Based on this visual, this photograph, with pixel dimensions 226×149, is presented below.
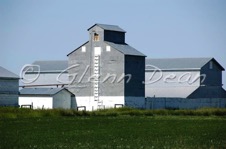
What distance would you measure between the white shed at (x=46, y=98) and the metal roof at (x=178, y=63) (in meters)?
15.5

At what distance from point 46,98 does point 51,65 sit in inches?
734

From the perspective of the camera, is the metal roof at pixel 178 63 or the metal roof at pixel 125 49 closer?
the metal roof at pixel 125 49

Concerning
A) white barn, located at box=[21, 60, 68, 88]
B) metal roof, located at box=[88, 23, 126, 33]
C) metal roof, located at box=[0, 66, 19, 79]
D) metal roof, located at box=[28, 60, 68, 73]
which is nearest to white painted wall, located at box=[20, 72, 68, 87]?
white barn, located at box=[21, 60, 68, 88]

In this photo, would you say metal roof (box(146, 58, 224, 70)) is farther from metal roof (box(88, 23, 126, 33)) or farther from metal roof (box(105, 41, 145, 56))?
metal roof (box(88, 23, 126, 33))

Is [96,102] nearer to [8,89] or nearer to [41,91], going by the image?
[41,91]

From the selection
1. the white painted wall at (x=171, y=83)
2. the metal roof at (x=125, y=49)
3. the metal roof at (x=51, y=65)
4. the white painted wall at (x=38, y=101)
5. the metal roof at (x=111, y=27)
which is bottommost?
the white painted wall at (x=38, y=101)

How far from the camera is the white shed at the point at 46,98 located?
218 feet

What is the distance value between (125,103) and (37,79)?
2023cm

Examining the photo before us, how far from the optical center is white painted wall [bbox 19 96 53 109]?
218ft

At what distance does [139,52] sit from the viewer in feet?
228

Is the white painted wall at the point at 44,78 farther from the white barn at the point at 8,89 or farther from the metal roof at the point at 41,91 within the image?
the white barn at the point at 8,89

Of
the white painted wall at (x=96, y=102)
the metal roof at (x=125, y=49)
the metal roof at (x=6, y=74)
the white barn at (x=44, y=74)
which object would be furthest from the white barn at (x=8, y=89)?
the white barn at (x=44, y=74)

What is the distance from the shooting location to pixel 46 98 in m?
66.7

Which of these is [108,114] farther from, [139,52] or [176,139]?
[176,139]
